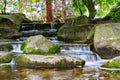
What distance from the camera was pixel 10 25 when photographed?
15.5m

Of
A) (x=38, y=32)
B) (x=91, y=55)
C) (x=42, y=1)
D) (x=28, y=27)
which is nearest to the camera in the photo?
(x=91, y=55)

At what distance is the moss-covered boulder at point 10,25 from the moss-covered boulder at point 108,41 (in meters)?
5.01

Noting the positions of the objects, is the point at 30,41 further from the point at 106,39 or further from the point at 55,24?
the point at 55,24

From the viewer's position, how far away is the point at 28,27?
16344mm

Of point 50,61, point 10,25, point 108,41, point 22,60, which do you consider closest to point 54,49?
point 22,60

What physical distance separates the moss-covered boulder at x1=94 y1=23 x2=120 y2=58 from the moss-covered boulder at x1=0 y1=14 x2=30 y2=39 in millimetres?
5013

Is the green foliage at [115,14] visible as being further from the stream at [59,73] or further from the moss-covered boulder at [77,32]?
the stream at [59,73]

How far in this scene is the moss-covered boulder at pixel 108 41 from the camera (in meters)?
10.4

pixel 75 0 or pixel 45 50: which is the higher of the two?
pixel 75 0

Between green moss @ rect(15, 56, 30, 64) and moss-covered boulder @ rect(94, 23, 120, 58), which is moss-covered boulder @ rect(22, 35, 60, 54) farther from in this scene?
moss-covered boulder @ rect(94, 23, 120, 58)

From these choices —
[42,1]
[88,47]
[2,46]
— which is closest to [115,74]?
[88,47]

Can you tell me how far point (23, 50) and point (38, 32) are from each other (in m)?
4.37

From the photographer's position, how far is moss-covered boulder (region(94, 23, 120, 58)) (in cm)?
1039

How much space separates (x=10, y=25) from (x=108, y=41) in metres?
6.59
